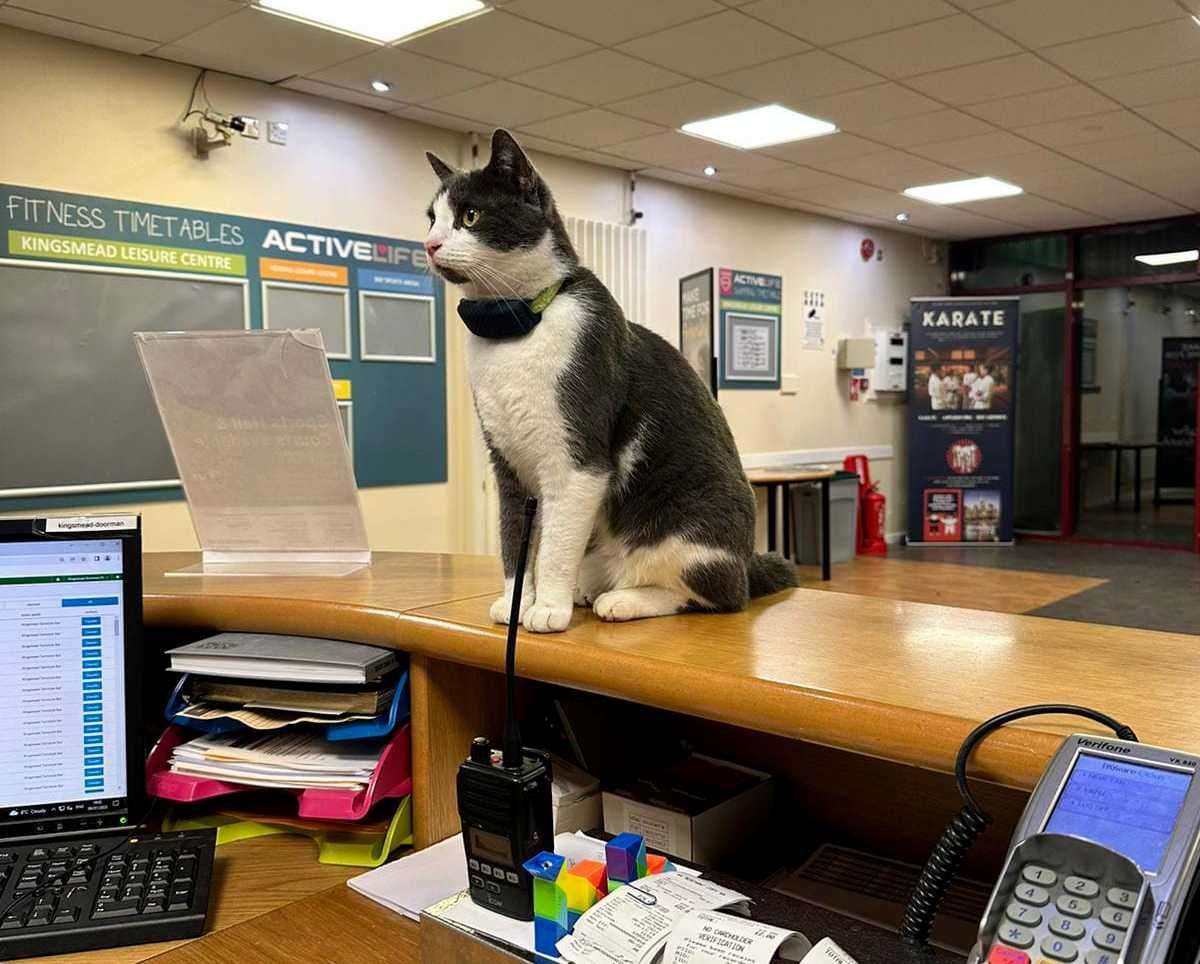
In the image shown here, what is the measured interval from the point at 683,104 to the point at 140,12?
2361 mm

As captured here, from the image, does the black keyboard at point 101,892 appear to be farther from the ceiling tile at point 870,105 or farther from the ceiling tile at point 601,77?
the ceiling tile at point 870,105

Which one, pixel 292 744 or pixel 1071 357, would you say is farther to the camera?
pixel 1071 357

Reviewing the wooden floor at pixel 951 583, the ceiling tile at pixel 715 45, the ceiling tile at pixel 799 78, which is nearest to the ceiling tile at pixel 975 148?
the ceiling tile at pixel 799 78

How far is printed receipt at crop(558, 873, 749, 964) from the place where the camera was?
0.73 meters

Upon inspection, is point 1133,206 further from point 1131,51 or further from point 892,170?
point 1131,51

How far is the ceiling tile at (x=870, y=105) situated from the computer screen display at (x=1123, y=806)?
172 inches

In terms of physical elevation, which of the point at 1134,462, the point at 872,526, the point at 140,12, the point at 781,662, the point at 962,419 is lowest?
the point at 872,526

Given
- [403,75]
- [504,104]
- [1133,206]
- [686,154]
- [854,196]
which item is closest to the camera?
[403,75]

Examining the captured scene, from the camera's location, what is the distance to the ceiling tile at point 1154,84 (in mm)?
4266

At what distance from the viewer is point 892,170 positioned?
20.0 feet

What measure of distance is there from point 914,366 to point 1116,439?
2042mm

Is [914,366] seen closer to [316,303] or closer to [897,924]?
[316,303]

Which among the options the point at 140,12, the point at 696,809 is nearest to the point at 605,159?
the point at 140,12

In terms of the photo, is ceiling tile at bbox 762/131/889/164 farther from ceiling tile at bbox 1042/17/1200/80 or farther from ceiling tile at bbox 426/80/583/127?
ceiling tile at bbox 426/80/583/127
